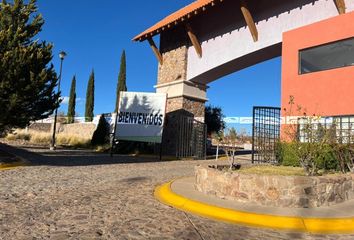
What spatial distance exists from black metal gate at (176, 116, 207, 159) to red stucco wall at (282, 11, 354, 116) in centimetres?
724

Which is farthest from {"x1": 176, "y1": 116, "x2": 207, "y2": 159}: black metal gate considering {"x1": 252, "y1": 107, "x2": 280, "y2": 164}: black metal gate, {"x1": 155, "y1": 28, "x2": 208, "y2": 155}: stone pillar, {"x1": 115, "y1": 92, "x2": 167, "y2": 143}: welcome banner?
{"x1": 252, "y1": 107, "x2": 280, "y2": 164}: black metal gate

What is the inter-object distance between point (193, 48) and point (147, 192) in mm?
14281

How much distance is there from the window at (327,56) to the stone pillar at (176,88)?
27.6ft

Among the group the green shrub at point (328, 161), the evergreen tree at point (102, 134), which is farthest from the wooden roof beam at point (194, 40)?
the green shrub at point (328, 161)

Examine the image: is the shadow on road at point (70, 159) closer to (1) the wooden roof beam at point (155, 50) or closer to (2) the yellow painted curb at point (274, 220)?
(1) the wooden roof beam at point (155, 50)

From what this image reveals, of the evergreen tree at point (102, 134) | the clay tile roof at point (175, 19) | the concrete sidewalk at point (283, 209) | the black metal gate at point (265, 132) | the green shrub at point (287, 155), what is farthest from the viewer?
the evergreen tree at point (102, 134)

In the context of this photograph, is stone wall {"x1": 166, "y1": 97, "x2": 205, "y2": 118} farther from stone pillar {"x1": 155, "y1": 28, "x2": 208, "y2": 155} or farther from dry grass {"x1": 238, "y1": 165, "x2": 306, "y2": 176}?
dry grass {"x1": 238, "y1": 165, "x2": 306, "y2": 176}

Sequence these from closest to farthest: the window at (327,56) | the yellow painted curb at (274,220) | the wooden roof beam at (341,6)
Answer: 1. the yellow painted curb at (274,220)
2. the window at (327,56)
3. the wooden roof beam at (341,6)

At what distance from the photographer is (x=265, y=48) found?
56.3ft

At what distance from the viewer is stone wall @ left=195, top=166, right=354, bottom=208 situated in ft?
22.8

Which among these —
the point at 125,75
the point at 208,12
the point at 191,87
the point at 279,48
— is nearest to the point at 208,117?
the point at 191,87

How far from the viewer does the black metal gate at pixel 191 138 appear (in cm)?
2072

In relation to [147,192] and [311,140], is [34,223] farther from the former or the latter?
[311,140]

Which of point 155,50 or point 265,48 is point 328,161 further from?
point 155,50
